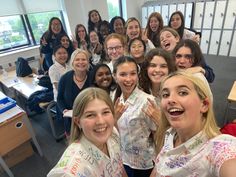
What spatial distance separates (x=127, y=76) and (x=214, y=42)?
541 cm

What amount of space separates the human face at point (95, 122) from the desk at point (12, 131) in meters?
1.74

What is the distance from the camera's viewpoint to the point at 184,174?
0.90 meters

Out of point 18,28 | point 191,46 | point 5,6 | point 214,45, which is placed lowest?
point 214,45

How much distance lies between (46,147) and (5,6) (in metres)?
3.65

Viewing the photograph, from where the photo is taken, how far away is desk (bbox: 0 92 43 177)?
7.70 feet

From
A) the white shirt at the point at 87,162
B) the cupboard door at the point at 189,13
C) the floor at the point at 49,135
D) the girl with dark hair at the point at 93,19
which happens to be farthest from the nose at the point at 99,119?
the cupboard door at the point at 189,13

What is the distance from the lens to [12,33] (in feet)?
15.7

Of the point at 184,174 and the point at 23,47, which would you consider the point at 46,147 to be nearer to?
the point at 184,174

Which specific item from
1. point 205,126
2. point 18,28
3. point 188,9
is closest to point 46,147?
point 205,126

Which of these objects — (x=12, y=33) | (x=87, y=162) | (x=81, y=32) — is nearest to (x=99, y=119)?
(x=87, y=162)

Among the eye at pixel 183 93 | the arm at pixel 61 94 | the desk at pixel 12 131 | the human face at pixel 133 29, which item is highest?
the human face at pixel 133 29

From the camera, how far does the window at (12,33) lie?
4.60 m

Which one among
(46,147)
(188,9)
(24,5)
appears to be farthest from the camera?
(188,9)

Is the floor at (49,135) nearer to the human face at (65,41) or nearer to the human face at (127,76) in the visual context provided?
the human face at (65,41)
